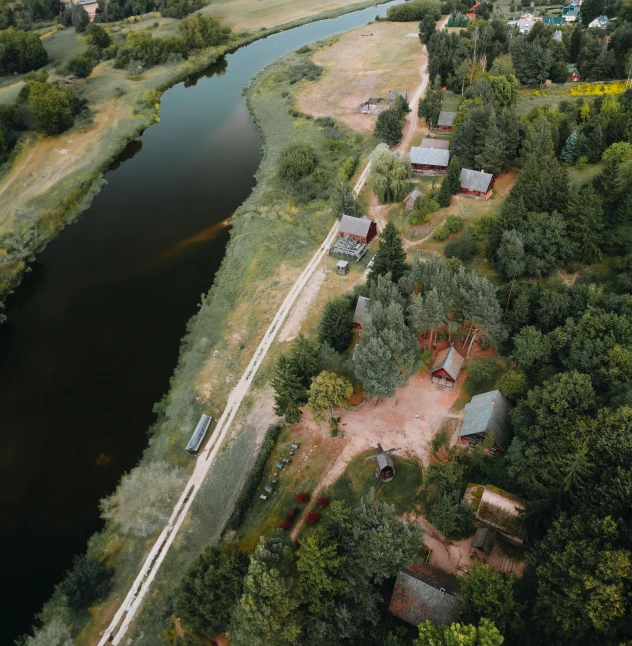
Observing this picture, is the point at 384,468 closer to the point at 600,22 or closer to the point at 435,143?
the point at 435,143

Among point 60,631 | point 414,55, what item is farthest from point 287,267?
point 414,55

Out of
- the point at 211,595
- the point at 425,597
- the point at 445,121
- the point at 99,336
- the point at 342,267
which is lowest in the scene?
the point at 425,597

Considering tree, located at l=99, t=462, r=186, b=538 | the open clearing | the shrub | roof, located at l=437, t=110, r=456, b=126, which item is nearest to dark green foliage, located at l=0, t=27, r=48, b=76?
the open clearing

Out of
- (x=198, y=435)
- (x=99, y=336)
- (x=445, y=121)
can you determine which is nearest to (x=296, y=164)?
(x=445, y=121)

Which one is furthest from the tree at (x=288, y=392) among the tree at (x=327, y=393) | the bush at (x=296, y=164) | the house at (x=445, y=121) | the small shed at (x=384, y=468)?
the house at (x=445, y=121)

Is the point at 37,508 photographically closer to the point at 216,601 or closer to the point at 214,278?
the point at 216,601

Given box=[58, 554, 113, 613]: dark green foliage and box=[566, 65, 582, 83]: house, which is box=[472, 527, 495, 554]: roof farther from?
box=[566, 65, 582, 83]: house
